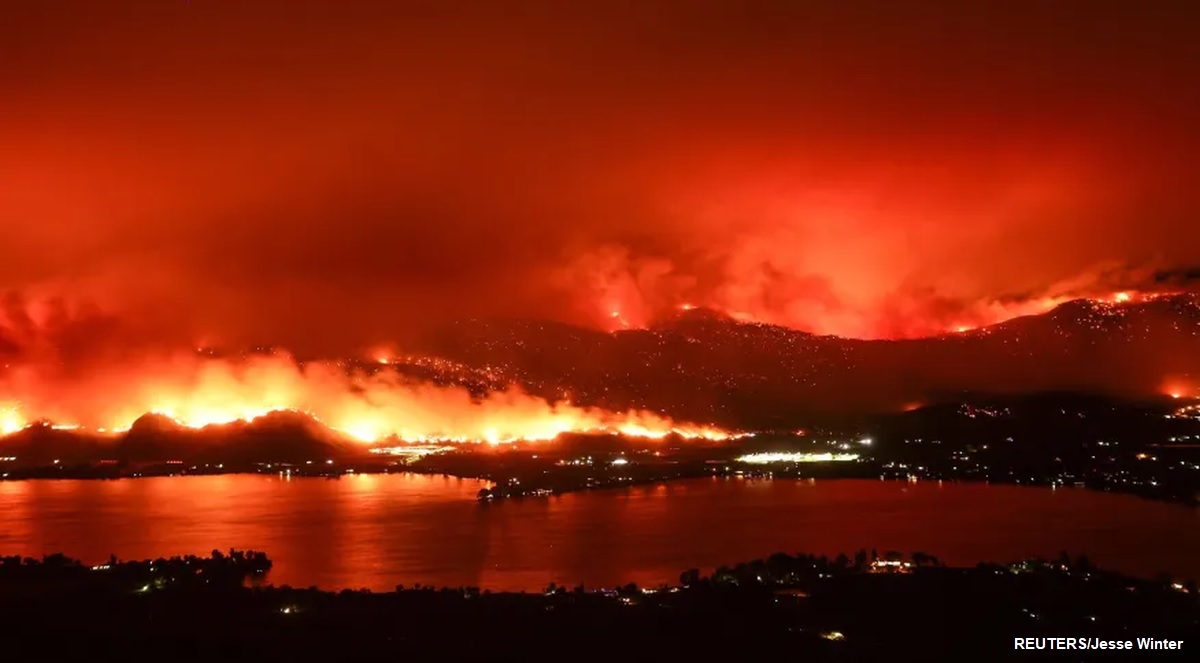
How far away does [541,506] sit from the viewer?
49500mm

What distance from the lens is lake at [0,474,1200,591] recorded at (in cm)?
3241

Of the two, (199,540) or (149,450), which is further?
(149,450)

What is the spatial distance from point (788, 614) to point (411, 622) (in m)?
8.45

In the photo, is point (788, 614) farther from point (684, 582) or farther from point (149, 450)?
point (149, 450)

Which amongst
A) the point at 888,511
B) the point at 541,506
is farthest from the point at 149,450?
the point at 888,511

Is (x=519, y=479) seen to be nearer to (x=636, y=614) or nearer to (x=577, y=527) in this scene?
(x=577, y=527)

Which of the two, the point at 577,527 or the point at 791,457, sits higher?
the point at 791,457

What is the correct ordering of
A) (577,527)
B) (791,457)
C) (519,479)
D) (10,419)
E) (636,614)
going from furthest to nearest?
1. (10,419)
2. (791,457)
3. (519,479)
4. (577,527)
5. (636,614)

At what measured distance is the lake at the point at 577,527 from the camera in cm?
3241

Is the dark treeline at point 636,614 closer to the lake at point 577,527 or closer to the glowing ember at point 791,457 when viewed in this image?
the lake at point 577,527

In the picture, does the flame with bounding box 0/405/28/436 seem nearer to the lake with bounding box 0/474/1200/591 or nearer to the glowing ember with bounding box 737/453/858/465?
the lake with bounding box 0/474/1200/591

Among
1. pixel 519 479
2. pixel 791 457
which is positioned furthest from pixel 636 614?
pixel 791 457

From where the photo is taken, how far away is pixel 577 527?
41469 millimetres

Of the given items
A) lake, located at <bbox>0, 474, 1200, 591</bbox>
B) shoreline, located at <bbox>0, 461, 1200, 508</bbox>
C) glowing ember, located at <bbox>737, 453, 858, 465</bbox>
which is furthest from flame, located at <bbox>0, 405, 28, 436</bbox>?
glowing ember, located at <bbox>737, 453, 858, 465</bbox>
